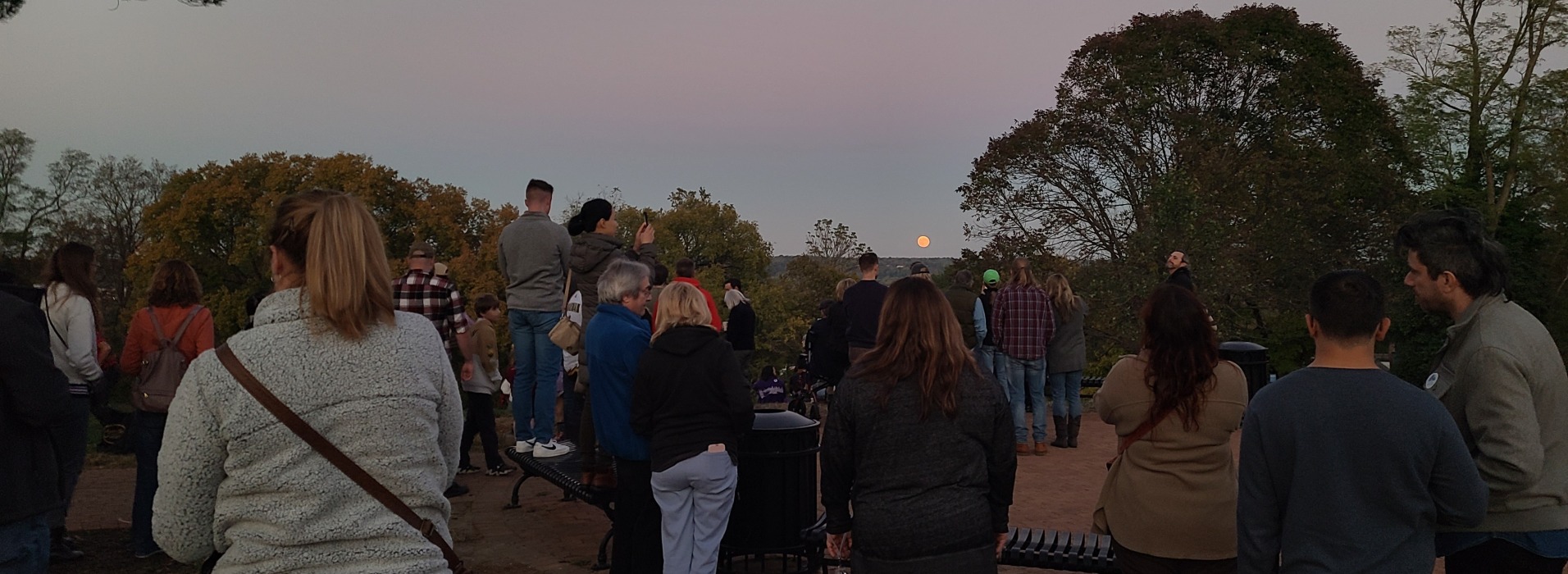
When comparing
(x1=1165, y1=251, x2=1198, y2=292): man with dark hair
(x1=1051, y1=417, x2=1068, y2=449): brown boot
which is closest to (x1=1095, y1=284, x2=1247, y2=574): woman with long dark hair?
(x1=1165, y1=251, x2=1198, y2=292): man with dark hair

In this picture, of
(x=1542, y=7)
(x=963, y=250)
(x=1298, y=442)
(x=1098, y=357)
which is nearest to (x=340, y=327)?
(x=1298, y=442)

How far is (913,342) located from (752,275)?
56.5 meters

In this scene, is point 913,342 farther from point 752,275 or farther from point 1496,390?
point 752,275

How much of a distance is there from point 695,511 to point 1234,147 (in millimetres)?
28379

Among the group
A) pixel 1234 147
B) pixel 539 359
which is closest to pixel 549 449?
pixel 539 359

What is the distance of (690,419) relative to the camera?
5.33 meters

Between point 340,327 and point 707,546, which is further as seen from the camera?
point 707,546

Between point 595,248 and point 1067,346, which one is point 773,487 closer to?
point 595,248

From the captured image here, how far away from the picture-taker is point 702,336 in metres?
5.41

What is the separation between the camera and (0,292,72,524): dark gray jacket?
3.62 metres

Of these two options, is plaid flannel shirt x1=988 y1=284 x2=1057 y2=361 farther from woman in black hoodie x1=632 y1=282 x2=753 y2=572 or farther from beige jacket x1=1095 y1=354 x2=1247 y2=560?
beige jacket x1=1095 y1=354 x2=1247 y2=560

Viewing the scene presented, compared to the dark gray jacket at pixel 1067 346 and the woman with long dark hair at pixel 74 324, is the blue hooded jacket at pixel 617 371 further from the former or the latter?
the dark gray jacket at pixel 1067 346

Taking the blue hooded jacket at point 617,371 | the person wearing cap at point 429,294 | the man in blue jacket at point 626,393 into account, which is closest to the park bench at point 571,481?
the man in blue jacket at point 626,393

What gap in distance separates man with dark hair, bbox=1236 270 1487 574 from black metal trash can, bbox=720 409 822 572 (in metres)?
3.18
